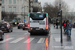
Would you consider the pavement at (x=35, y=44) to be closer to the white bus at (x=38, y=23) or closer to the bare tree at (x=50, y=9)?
the white bus at (x=38, y=23)

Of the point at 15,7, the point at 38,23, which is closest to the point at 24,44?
the point at 38,23

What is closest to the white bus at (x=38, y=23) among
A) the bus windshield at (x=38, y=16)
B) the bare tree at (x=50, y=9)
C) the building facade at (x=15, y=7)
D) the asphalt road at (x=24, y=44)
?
the bus windshield at (x=38, y=16)

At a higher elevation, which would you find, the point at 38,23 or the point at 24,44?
the point at 38,23

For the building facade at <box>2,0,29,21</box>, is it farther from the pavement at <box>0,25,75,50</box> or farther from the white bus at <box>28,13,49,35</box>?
the pavement at <box>0,25,75,50</box>

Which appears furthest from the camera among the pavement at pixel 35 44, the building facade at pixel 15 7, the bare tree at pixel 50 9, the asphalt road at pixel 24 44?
the bare tree at pixel 50 9

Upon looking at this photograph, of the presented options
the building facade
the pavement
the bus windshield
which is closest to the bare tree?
the building facade

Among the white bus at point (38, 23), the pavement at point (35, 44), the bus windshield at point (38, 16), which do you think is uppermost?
the bus windshield at point (38, 16)

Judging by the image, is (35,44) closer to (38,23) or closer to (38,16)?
(38,23)

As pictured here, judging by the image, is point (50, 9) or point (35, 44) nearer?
point (35, 44)

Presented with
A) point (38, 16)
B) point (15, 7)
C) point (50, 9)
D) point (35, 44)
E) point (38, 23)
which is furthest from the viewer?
point (50, 9)

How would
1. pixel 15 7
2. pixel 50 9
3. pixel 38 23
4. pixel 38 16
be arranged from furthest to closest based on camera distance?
pixel 50 9
pixel 15 7
pixel 38 16
pixel 38 23

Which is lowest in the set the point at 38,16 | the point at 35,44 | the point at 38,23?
the point at 35,44

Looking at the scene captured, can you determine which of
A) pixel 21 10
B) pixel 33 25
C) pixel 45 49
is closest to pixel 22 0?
pixel 21 10

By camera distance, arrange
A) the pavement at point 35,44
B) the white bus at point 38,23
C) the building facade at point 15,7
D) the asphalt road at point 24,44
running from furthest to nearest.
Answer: the building facade at point 15,7 → the white bus at point 38,23 → the asphalt road at point 24,44 → the pavement at point 35,44
